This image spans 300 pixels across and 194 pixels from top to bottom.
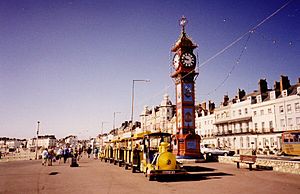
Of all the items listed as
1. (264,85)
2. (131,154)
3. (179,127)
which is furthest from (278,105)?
(131,154)

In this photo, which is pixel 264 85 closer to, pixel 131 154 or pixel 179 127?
pixel 179 127

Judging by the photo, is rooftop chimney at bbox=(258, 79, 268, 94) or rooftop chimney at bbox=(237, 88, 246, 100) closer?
rooftop chimney at bbox=(258, 79, 268, 94)

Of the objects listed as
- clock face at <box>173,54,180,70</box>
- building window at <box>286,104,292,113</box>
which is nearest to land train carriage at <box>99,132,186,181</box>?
clock face at <box>173,54,180,70</box>

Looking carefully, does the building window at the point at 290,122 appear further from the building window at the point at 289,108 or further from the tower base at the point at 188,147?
the tower base at the point at 188,147

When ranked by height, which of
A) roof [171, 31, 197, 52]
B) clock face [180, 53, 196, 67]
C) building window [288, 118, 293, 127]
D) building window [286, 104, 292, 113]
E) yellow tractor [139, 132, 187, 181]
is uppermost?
roof [171, 31, 197, 52]

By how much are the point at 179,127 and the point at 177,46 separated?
35.5 ft

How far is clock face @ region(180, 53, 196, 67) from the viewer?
35.2 meters

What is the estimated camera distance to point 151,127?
102 m

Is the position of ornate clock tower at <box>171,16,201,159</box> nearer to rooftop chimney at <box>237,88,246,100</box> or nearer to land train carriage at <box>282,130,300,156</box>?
land train carriage at <box>282,130,300,156</box>

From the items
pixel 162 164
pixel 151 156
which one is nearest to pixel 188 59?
pixel 151 156

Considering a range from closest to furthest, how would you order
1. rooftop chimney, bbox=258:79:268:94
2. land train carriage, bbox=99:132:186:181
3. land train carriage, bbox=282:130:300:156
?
land train carriage, bbox=99:132:186:181, land train carriage, bbox=282:130:300:156, rooftop chimney, bbox=258:79:268:94

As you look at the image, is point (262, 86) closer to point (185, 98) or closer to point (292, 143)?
point (292, 143)

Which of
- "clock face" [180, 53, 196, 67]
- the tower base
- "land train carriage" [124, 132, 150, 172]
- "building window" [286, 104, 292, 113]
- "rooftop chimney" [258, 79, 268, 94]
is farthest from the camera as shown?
"rooftop chimney" [258, 79, 268, 94]

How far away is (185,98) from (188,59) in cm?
521
